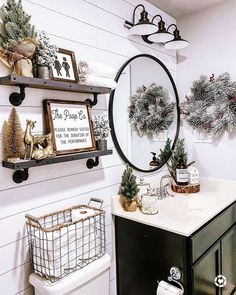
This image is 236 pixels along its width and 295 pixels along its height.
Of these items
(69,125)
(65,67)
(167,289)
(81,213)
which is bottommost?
(167,289)

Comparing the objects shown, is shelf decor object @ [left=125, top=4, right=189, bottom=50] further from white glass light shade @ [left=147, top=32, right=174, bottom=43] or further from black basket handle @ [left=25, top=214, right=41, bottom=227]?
black basket handle @ [left=25, top=214, right=41, bottom=227]

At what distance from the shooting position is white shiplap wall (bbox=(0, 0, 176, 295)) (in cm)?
119

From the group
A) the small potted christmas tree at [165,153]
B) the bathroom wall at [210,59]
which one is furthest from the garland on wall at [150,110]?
the bathroom wall at [210,59]

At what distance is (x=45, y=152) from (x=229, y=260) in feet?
5.00

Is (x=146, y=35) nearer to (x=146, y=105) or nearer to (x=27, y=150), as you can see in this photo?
(x=146, y=105)

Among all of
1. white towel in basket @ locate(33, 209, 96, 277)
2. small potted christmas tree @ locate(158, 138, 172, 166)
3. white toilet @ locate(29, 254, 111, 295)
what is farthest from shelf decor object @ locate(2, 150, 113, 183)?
small potted christmas tree @ locate(158, 138, 172, 166)

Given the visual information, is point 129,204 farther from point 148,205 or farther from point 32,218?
point 32,218

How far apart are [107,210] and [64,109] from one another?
720mm

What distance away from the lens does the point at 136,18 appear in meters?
1.90

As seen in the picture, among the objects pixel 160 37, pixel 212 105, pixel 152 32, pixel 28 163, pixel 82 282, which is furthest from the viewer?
pixel 212 105

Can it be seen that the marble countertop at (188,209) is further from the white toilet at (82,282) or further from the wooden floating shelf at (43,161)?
the wooden floating shelf at (43,161)

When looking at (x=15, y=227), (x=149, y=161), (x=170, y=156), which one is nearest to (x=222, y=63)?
(x=170, y=156)

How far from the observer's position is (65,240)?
4.00 ft

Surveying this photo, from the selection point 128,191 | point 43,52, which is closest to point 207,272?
point 128,191
